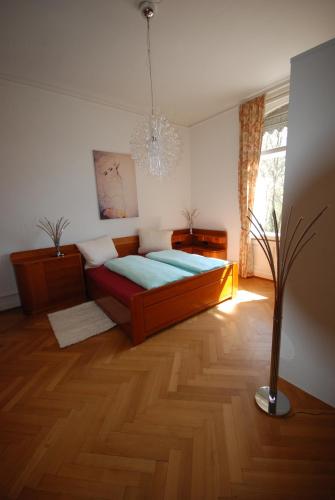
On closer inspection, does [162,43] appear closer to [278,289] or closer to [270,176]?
[270,176]

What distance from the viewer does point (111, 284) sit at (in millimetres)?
2365

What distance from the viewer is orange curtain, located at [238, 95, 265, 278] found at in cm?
312

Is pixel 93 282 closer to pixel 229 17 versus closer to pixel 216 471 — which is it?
pixel 216 471

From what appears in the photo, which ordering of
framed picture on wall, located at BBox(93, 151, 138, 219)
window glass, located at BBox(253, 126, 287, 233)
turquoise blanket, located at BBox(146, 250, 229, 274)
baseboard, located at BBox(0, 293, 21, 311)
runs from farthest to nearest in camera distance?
framed picture on wall, located at BBox(93, 151, 138, 219) → window glass, located at BBox(253, 126, 287, 233) → baseboard, located at BBox(0, 293, 21, 311) → turquoise blanket, located at BBox(146, 250, 229, 274)

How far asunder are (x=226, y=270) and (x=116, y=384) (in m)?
1.73

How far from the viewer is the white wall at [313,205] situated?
1.18 m

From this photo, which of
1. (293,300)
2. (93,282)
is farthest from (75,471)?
(93,282)

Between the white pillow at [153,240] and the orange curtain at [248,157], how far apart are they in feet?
4.17

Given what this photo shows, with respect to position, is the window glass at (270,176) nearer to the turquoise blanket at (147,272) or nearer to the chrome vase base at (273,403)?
the turquoise blanket at (147,272)

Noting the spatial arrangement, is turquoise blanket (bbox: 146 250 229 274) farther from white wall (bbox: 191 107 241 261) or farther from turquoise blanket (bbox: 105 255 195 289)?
white wall (bbox: 191 107 241 261)

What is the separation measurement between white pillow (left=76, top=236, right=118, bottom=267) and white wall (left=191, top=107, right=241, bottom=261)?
2.04m

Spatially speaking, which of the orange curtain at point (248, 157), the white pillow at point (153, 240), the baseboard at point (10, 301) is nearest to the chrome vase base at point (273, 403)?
the orange curtain at point (248, 157)

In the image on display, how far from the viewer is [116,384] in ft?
5.27

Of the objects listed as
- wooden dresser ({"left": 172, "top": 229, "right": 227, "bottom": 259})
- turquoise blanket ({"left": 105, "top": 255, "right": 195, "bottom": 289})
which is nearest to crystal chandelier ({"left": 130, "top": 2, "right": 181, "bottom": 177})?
turquoise blanket ({"left": 105, "top": 255, "right": 195, "bottom": 289})
